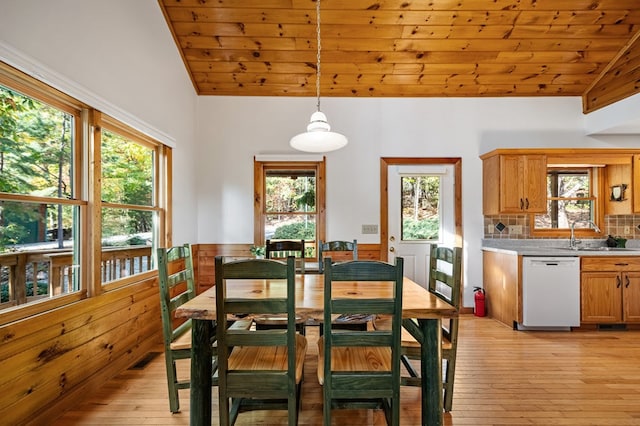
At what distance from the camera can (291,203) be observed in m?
4.29

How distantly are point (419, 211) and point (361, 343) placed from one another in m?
3.09

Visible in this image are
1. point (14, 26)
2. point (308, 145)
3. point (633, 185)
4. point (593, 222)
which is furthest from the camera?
point (593, 222)

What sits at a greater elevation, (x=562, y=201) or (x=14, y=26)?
(x=14, y=26)

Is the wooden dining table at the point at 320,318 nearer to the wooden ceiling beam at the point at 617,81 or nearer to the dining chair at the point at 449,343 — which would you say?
the dining chair at the point at 449,343

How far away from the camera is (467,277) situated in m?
4.25

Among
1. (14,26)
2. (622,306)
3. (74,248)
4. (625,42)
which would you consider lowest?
(622,306)

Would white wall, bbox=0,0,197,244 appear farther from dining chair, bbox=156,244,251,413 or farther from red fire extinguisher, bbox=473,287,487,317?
red fire extinguisher, bbox=473,287,487,317

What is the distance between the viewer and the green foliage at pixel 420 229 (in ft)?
14.1

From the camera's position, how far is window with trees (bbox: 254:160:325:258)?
4.27 meters

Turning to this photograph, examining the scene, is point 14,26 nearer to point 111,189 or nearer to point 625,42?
point 111,189

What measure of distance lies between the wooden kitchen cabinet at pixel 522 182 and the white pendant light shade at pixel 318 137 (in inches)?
100

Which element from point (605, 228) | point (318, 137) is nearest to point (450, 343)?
point (318, 137)

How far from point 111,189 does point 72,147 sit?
0.48 m

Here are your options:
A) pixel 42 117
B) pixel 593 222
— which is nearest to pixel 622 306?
pixel 593 222
